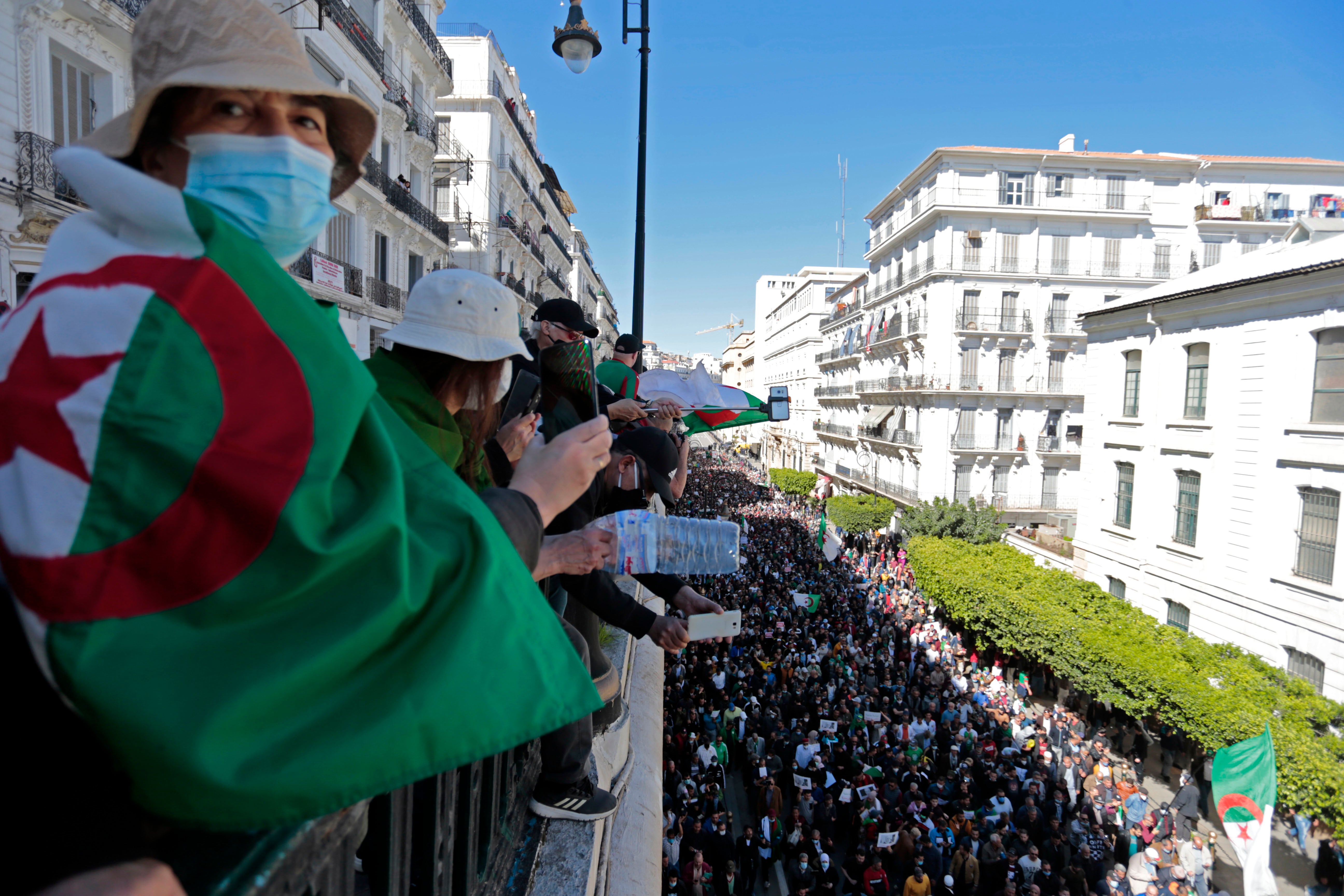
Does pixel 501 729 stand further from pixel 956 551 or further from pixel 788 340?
pixel 788 340

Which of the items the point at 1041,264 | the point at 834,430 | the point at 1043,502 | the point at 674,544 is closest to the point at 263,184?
the point at 674,544

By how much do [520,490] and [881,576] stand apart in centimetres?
2534

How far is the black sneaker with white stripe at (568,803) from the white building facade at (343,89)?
1762mm

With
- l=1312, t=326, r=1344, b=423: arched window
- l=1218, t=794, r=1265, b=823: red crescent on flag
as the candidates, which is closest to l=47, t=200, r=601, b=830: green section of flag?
l=1218, t=794, r=1265, b=823: red crescent on flag

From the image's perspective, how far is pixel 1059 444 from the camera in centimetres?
3512

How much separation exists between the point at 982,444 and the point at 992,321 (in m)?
5.93

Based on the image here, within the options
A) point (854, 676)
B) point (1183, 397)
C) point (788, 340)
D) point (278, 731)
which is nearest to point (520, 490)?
point (278, 731)

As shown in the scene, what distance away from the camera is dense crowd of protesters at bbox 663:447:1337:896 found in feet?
30.3

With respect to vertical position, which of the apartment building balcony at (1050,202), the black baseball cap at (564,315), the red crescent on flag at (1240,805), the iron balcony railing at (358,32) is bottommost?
the red crescent on flag at (1240,805)

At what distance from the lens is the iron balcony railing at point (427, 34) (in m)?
21.0

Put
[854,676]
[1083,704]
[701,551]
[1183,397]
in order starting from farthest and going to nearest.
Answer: [1183,397] < [1083,704] < [854,676] < [701,551]

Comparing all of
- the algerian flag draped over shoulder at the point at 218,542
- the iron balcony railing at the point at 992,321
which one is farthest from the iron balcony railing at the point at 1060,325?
the algerian flag draped over shoulder at the point at 218,542

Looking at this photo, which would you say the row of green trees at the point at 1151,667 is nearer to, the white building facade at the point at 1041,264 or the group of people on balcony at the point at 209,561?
the group of people on balcony at the point at 209,561

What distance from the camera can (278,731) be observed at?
74 cm
